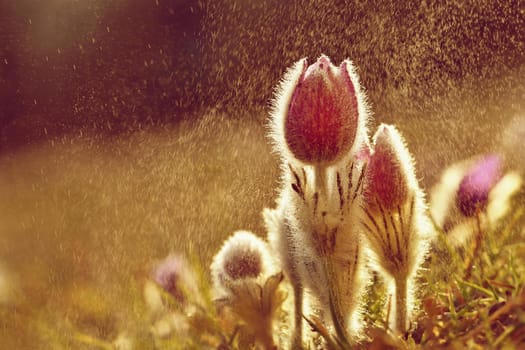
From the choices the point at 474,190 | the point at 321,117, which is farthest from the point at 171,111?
the point at 321,117

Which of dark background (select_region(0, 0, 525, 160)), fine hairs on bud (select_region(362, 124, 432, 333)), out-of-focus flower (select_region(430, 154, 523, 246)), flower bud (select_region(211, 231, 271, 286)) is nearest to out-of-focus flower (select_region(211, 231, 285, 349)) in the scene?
flower bud (select_region(211, 231, 271, 286))

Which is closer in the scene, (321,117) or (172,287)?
(321,117)

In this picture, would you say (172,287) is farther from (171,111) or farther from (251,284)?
(171,111)

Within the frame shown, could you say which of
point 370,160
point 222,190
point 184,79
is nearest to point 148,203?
point 222,190

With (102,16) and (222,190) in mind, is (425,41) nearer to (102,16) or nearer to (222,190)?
(222,190)

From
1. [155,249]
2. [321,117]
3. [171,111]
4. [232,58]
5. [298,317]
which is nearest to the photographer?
[321,117]

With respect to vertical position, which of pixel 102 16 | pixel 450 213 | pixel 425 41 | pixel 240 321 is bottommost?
pixel 240 321

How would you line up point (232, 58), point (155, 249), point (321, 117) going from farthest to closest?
point (232, 58)
point (155, 249)
point (321, 117)
